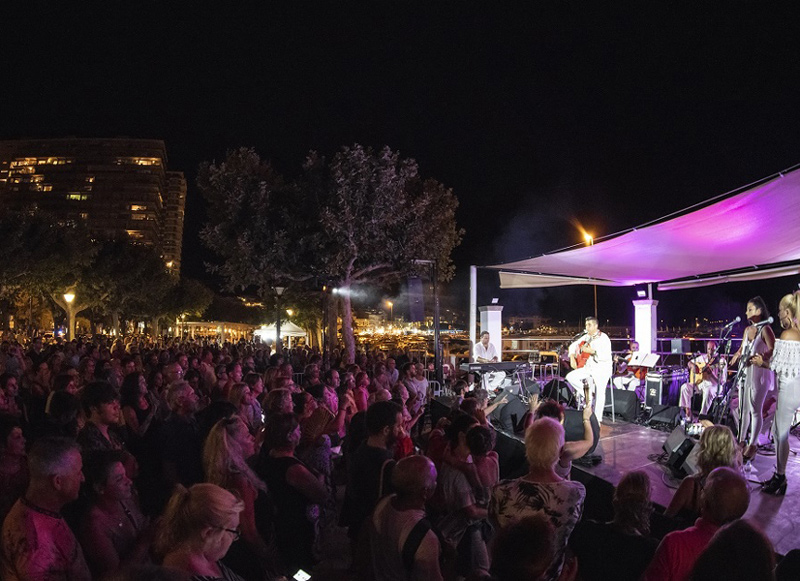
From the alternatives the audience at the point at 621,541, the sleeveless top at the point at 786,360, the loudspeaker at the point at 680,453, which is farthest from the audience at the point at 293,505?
the sleeveless top at the point at 786,360

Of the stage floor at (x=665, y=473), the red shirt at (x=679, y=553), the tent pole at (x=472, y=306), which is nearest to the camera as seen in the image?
the red shirt at (x=679, y=553)

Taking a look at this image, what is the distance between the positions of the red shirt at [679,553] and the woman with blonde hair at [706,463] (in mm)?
1042

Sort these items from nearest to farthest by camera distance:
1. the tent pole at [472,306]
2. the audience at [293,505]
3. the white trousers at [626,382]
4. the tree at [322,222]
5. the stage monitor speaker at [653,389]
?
1. the audience at [293,505]
2. the stage monitor speaker at [653,389]
3. the white trousers at [626,382]
4. the tent pole at [472,306]
5. the tree at [322,222]

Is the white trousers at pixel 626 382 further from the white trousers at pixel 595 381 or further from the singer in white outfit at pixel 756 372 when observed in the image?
the singer in white outfit at pixel 756 372

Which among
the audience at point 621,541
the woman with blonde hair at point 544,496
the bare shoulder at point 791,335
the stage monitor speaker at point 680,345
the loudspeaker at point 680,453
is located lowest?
the loudspeaker at point 680,453

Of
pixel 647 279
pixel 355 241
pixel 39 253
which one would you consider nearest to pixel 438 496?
pixel 647 279

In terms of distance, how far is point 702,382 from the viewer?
9.27 metres

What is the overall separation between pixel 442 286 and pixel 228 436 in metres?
24.0

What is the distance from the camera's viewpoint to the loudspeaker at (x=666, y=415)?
9297 mm

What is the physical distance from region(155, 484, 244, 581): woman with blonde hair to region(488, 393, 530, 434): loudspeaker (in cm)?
669

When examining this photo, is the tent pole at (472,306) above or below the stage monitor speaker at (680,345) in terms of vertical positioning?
above

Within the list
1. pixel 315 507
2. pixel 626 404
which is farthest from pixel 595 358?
pixel 315 507

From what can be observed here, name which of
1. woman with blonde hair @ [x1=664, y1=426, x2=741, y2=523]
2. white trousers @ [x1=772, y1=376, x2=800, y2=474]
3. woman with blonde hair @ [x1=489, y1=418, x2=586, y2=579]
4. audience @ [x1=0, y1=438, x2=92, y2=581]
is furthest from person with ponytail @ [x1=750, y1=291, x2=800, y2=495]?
audience @ [x1=0, y1=438, x2=92, y2=581]

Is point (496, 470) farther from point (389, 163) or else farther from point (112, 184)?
point (112, 184)
